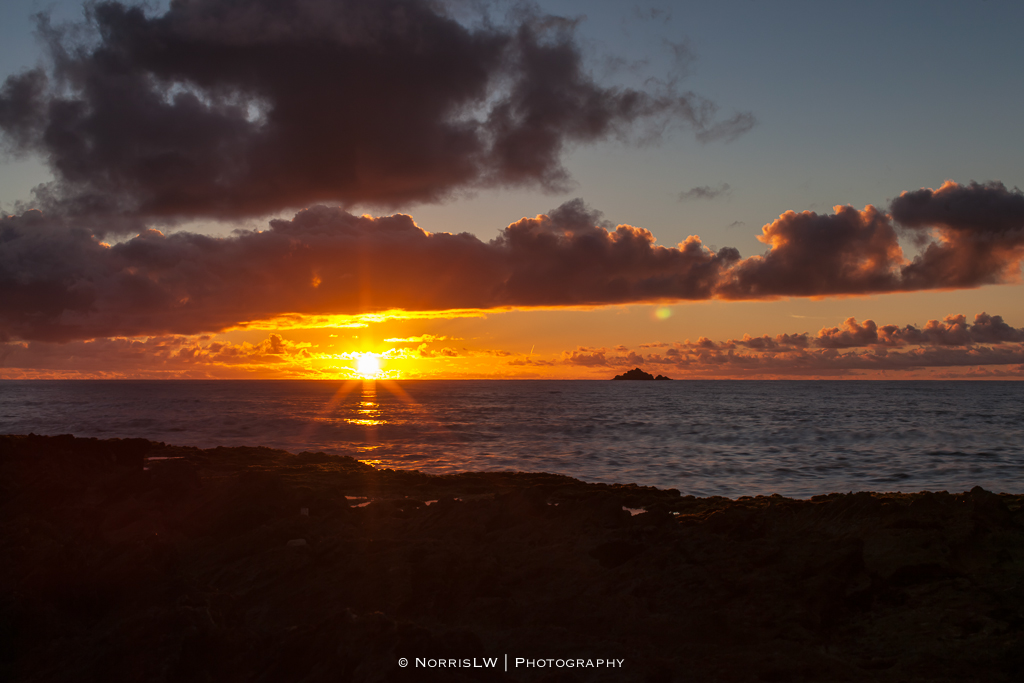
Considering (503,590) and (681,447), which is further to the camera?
(681,447)

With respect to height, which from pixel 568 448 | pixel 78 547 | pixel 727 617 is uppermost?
pixel 78 547

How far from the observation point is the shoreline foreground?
23.2ft

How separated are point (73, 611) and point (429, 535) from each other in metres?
5.61

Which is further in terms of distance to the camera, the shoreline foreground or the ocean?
the ocean

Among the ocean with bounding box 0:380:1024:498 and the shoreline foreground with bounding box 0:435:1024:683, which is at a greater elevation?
the shoreline foreground with bounding box 0:435:1024:683

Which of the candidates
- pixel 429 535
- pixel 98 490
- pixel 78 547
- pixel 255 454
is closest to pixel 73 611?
pixel 78 547

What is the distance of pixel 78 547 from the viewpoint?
9.60 metres

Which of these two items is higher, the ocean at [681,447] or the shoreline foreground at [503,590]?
the shoreline foreground at [503,590]

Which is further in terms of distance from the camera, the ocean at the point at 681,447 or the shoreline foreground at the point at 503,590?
the ocean at the point at 681,447

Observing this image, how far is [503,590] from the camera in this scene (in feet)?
29.9

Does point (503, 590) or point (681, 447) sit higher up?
point (503, 590)

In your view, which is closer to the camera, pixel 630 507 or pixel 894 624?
pixel 894 624

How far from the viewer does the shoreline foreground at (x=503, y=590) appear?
7.08 metres

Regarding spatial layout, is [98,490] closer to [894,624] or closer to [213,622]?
[213,622]
